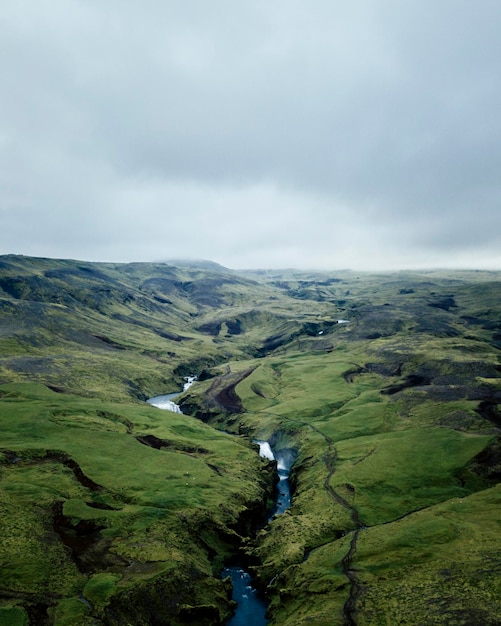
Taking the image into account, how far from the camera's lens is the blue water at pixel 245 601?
59.0 meters

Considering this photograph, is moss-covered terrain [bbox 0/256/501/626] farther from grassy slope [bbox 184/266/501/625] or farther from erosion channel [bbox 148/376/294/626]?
erosion channel [bbox 148/376/294/626]

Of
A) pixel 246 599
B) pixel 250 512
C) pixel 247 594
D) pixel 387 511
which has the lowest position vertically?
pixel 247 594

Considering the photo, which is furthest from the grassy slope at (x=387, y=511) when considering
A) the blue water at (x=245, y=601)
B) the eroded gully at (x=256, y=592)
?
the blue water at (x=245, y=601)

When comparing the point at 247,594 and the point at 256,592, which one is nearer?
the point at 247,594

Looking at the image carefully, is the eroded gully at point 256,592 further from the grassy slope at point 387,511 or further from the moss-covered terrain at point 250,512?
the moss-covered terrain at point 250,512

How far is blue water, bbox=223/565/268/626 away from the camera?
194 feet

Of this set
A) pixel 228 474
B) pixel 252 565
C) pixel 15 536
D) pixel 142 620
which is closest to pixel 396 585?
pixel 252 565

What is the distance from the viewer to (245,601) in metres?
63.3

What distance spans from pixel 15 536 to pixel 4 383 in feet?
369

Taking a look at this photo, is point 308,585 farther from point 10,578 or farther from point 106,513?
point 10,578

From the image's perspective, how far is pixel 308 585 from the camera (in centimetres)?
5984

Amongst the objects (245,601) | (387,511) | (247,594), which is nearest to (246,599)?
(245,601)

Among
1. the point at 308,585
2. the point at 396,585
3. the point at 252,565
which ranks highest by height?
the point at 396,585

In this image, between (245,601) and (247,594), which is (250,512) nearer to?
(247,594)
